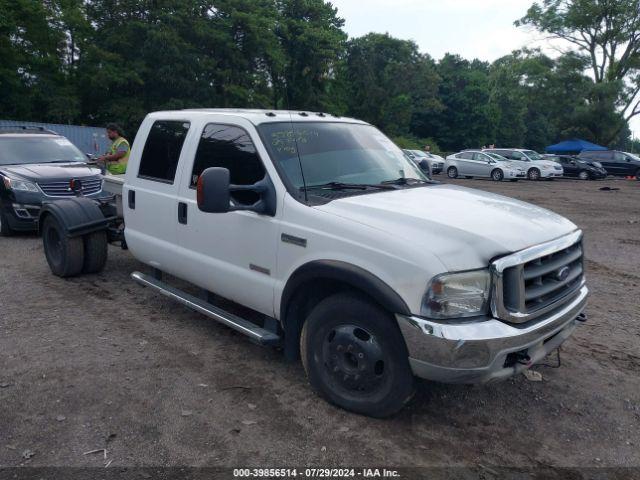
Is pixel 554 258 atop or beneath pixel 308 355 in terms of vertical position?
atop

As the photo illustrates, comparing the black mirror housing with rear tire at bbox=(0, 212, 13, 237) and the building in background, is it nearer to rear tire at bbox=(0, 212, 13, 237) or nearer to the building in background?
rear tire at bbox=(0, 212, 13, 237)

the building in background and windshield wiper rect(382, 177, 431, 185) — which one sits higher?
the building in background

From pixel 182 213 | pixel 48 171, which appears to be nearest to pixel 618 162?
pixel 48 171

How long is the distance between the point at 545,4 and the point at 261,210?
48.2 meters

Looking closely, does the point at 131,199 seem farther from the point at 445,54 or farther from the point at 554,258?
the point at 445,54

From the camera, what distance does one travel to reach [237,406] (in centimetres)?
371

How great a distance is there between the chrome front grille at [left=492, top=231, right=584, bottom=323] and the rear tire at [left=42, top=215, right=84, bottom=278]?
4.96 metres

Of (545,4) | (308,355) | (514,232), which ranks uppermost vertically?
(545,4)

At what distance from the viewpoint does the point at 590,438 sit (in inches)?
136

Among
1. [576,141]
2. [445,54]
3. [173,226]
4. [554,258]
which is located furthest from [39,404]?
[445,54]

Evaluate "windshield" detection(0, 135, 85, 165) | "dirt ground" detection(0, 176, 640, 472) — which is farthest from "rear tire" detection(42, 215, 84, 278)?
"windshield" detection(0, 135, 85, 165)

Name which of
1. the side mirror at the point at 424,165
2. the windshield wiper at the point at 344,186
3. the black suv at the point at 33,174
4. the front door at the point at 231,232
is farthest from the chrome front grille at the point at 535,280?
the black suv at the point at 33,174

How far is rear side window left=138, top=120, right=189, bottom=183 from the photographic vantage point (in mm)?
4875

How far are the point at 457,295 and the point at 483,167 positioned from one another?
26.3 m
